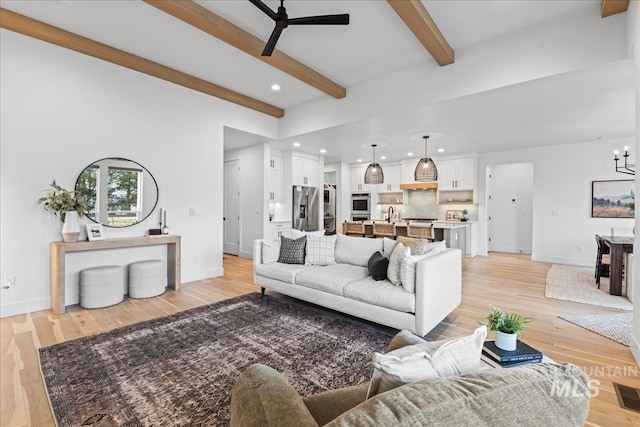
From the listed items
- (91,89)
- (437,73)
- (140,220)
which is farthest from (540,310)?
(91,89)

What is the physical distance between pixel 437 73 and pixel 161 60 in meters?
3.84

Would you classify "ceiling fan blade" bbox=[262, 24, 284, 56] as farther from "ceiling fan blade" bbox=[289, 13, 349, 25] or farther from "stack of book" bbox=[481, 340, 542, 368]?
"stack of book" bbox=[481, 340, 542, 368]

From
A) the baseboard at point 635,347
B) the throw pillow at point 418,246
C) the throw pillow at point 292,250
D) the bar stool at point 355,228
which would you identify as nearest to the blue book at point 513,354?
the throw pillow at point 418,246

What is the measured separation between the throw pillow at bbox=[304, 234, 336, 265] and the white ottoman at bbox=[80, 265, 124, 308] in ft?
7.87

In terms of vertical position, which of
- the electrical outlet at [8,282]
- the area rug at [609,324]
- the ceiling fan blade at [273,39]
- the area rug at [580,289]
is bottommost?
the area rug at [609,324]

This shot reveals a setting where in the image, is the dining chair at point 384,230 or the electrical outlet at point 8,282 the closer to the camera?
the electrical outlet at point 8,282

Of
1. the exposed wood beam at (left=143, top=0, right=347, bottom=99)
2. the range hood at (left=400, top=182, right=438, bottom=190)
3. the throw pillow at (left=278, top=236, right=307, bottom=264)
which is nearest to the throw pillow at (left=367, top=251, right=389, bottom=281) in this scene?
the throw pillow at (left=278, top=236, right=307, bottom=264)

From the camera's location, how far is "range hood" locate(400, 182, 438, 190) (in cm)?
806

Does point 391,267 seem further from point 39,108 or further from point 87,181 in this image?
point 39,108

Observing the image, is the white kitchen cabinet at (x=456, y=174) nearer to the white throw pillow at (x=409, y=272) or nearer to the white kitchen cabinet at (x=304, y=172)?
the white kitchen cabinet at (x=304, y=172)

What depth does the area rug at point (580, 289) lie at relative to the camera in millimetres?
3734

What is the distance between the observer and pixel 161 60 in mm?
4102

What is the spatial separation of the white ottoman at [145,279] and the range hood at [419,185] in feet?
21.3

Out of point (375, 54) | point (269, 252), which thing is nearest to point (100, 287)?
point (269, 252)
